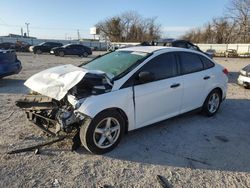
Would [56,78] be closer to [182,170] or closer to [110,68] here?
[110,68]

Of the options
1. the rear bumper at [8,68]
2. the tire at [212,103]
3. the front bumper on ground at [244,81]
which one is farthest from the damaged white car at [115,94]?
the rear bumper at [8,68]

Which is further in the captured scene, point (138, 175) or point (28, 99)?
point (28, 99)

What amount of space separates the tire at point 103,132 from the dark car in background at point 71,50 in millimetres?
26454

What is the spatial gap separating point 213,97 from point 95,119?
333cm

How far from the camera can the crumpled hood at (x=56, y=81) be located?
4.07 metres

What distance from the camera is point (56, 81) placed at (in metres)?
4.37

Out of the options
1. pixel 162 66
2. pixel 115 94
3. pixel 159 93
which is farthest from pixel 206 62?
pixel 115 94

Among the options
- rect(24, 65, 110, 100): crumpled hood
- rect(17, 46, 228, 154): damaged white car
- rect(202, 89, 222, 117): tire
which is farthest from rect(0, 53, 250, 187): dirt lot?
rect(24, 65, 110, 100): crumpled hood

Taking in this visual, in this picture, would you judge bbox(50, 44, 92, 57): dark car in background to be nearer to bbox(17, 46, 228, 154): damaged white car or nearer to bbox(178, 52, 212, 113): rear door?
bbox(17, 46, 228, 154): damaged white car

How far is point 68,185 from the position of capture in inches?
130

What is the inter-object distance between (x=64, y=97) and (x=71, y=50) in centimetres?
2658

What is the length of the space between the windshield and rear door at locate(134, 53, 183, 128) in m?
0.27

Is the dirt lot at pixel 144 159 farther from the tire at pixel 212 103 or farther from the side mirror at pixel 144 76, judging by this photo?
the side mirror at pixel 144 76

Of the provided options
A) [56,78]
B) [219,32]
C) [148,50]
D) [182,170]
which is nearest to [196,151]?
[182,170]
